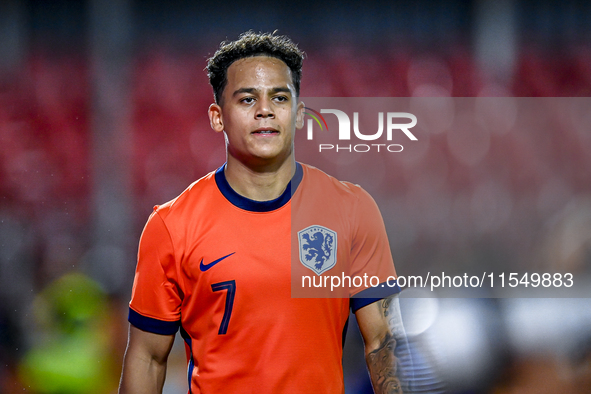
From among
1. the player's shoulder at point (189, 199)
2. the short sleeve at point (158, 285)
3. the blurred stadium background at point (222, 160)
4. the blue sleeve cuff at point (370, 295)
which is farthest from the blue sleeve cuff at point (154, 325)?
the blurred stadium background at point (222, 160)

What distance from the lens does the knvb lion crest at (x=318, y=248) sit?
124cm

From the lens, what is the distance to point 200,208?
3.98 ft

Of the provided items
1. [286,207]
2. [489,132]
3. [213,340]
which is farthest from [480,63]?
[213,340]

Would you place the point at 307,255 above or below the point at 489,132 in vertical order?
below

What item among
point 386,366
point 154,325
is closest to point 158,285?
point 154,325

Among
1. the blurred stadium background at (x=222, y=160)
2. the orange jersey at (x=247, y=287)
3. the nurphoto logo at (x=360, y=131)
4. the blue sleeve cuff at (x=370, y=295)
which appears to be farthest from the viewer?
the blurred stadium background at (x=222, y=160)

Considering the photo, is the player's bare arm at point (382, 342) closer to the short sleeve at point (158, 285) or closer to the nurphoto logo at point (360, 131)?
the short sleeve at point (158, 285)

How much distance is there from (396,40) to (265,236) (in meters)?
1.29

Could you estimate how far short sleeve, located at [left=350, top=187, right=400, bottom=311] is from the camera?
48.8 inches

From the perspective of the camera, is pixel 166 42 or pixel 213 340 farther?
pixel 166 42

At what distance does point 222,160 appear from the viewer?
6.73 ft

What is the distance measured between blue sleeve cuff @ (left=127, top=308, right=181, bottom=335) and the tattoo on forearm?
1.79 feet

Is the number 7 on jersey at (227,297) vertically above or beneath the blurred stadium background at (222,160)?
beneath

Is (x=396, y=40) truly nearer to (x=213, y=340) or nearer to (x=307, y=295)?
(x=307, y=295)
